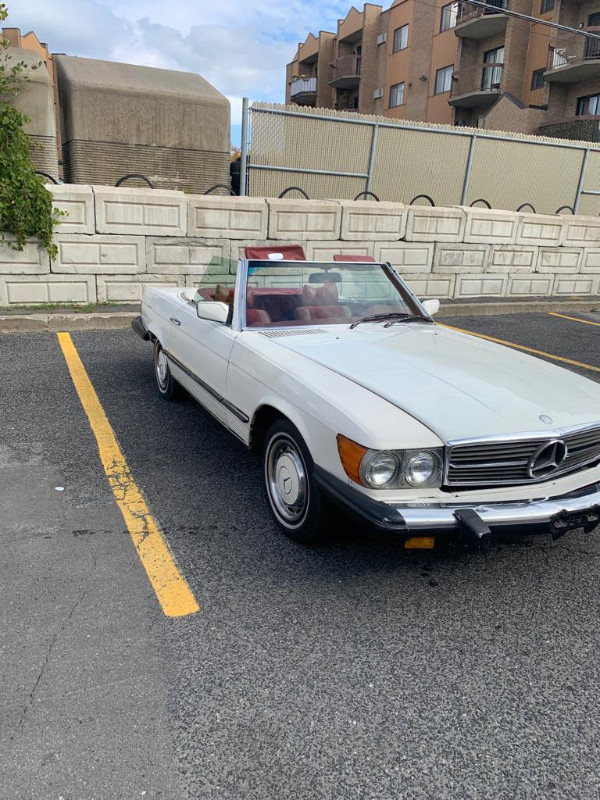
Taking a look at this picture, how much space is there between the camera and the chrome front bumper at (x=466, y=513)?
249cm

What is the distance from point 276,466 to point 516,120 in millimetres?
31350

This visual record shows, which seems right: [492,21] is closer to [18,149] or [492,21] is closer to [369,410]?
[18,149]

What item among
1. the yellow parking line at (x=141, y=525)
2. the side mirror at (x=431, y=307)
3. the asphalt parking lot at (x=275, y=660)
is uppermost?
the side mirror at (x=431, y=307)

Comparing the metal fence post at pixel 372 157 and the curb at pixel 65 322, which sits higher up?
the metal fence post at pixel 372 157

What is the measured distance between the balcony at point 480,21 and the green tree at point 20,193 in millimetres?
29237

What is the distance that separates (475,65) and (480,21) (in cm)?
254

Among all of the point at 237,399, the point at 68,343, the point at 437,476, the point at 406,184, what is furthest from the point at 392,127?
the point at 437,476

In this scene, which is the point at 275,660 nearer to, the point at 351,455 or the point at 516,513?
the point at 351,455

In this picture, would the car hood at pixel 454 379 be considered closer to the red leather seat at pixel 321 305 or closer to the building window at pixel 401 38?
the red leather seat at pixel 321 305

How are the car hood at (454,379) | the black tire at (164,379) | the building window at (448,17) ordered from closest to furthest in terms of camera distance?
1. the car hood at (454,379)
2. the black tire at (164,379)
3. the building window at (448,17)

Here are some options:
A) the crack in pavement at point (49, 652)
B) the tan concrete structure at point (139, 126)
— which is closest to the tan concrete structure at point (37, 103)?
the tan concrete structure at point (139, 126)

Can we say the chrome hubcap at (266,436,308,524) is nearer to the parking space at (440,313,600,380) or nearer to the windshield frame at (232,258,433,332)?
the windshield frame at (232,258,433,332)

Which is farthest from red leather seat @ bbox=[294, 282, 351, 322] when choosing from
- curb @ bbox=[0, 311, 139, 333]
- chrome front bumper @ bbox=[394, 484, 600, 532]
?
curb @ bbox=[0, 311, 139, 333]

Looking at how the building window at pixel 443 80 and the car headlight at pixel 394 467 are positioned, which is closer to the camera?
the car headlight at pixel 394 467
